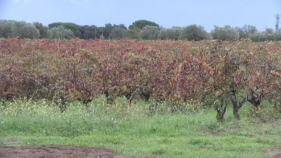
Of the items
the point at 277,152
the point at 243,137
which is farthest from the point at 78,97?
the point at 277,152

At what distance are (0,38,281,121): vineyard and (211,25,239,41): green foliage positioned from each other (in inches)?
778

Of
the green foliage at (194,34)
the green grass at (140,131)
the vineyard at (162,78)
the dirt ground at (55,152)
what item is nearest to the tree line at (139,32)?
the green foliage at (194,34)

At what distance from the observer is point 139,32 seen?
3672 centimetres

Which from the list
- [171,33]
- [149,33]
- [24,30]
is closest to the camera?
[24,30]

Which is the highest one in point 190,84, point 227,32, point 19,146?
point 227,32

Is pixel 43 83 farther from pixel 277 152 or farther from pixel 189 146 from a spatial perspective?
pixel 277 152

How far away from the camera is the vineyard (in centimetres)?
1072

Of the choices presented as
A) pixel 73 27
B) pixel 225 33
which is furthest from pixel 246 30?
pixel 73 27

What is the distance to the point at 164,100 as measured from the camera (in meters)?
12.3

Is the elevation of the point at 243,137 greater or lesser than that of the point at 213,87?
lesser

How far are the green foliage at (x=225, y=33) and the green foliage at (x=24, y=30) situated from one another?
1324 centimetres

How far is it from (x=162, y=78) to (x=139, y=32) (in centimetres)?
2416

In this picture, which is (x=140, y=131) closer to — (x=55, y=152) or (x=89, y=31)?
(x=55, y=152)

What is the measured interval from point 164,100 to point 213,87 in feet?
6.37
